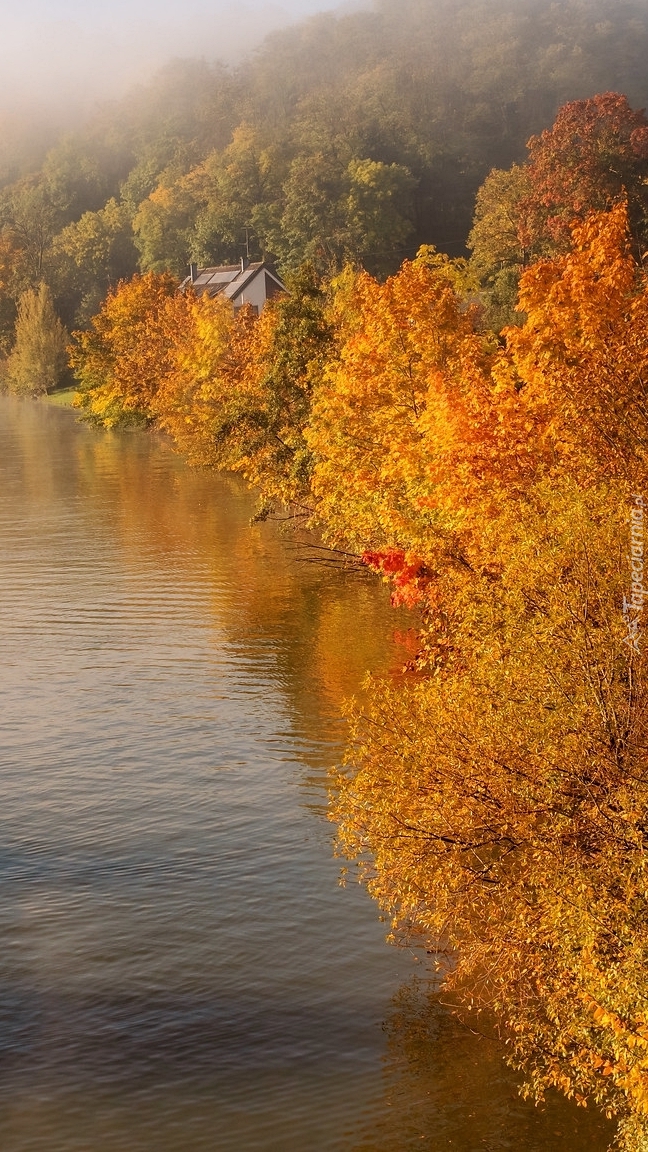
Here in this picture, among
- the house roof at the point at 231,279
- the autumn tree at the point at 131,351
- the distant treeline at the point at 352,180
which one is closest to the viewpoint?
the autumn tree at the point at 131,351

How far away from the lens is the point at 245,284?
12331cm

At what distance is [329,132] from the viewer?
16425 cm

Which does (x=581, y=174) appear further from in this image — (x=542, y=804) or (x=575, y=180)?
(x=542, y=804)

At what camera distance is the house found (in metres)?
122

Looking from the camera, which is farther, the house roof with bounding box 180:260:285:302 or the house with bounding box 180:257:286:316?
the house roof with bounding box 180:260:285:302

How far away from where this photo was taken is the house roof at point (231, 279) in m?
123

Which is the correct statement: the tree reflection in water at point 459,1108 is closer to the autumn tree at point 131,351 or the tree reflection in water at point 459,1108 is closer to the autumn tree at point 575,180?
the autumn tree at point 575,180

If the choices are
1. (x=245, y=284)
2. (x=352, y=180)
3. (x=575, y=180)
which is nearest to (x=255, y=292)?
(x=245, y=284)

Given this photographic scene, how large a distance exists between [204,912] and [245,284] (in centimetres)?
10979

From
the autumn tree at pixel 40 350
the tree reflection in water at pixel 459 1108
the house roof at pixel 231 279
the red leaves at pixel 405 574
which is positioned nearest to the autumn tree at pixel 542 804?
the tree reflection in water at pixel 459 1108

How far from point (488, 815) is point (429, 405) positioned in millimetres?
15797

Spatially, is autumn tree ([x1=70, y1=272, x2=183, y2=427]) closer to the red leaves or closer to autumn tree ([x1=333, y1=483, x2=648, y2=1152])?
the red leaves

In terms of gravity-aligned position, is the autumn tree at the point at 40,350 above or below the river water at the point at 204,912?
above

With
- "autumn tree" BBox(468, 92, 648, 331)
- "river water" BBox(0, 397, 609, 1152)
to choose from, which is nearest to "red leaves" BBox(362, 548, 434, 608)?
"river water" BBox(0, 397, 609, 1152)
